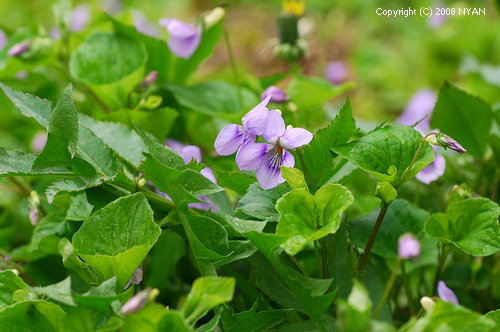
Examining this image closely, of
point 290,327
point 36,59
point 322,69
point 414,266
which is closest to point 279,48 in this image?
point 36,59

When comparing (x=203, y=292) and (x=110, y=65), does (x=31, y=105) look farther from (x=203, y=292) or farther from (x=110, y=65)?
(x=203, y=292)

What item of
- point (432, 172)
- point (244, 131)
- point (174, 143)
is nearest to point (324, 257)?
point (244, 131)

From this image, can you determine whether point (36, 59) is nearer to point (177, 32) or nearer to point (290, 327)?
point (177, 32)

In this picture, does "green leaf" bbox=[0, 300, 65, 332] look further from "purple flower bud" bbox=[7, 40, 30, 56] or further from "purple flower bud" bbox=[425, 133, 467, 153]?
"purple flower bud" bbox=[7, 40, 30, 56]

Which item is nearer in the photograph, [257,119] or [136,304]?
[136,304]

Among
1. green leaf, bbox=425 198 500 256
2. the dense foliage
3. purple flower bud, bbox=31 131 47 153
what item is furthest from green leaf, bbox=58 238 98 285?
purple flower bud, bbox=31 131 47 153

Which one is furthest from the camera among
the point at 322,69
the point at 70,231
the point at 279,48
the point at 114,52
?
Result: the point at 322,69

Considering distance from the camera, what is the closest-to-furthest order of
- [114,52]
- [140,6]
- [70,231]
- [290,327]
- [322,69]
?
[290,327] < [70,231] < [114,52] < [322,69] < [140,6]
